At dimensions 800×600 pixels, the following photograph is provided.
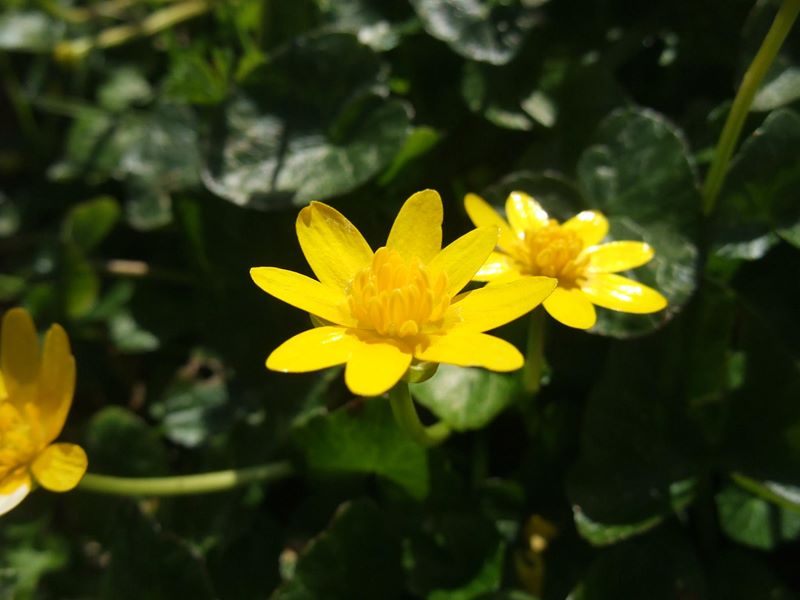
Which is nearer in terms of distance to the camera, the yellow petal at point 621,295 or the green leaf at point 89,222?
the yellow petal at point 621,295

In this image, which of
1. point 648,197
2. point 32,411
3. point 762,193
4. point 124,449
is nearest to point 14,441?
point 32,411

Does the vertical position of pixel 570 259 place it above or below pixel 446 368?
above

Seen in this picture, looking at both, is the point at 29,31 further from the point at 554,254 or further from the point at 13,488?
the point at 554,254

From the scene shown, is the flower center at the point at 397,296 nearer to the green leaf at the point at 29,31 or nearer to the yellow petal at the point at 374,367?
the yellow petal at the point at 374,367

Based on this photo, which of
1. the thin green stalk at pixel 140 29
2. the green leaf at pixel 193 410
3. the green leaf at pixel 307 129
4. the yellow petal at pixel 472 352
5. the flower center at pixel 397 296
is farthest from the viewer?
the thin green stalk at pixel 140 29

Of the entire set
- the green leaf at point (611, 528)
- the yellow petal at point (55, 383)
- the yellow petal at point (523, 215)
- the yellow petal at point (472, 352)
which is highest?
the yellow petal at point (472, 352)

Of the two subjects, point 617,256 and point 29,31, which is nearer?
point 617,256

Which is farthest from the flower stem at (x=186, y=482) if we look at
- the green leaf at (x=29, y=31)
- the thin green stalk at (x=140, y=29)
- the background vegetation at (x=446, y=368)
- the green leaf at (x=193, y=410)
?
the green leaf at (x=29, y=31)

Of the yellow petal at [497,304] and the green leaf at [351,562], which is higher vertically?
the yellow petal at [497,304]

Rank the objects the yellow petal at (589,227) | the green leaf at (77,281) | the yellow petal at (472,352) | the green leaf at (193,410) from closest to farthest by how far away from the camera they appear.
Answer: the yellow petal at (472,352), the yellow petal at (589,227), the green leaf at (193,410), the green leaf at (77,281)
